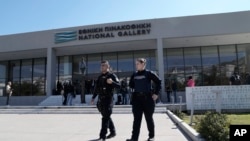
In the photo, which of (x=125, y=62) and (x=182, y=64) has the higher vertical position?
(x=125, y=62)

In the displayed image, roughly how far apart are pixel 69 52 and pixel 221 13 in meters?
14.2

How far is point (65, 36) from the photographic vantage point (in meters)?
23.2

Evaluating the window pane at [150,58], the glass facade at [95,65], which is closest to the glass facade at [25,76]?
the glass facade at [95,65]

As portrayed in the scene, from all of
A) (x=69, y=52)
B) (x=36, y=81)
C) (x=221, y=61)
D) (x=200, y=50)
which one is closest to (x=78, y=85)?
(x=69, y=52)

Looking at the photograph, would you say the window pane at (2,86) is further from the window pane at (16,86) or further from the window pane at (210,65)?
the window pane at (210,65)

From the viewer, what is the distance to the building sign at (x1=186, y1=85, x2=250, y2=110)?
14438mm

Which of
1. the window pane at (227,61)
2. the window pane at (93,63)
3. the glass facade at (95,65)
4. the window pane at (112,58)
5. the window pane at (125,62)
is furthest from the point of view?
the window pane at (93,63)

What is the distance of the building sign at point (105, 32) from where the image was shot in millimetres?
21516

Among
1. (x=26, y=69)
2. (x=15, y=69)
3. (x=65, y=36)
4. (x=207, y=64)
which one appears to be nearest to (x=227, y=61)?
(x=207, y=64)

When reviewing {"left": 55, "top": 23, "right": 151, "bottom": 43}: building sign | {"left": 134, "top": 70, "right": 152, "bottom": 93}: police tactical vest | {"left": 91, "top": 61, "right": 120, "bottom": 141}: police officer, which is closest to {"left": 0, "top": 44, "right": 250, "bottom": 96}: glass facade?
{"left": 55, "top": 23, "right": 151, "bottom": 43}: building sign

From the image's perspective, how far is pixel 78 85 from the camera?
86.7 ft

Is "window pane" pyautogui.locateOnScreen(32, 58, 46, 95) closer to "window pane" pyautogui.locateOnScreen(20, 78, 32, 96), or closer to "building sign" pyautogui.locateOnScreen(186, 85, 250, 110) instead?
"window pane" pyautogui.locateOnScreen(20, 78, 32, 96)

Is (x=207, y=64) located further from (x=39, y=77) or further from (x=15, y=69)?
(x=15, y=69)

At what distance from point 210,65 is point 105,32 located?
33.7ft
